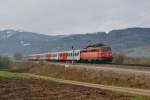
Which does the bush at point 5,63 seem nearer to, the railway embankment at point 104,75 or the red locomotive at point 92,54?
the red locomotive at point 92,54

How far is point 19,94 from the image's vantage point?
32.0 metres

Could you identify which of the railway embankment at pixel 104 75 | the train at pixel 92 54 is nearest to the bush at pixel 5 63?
the train at pixel 92 54

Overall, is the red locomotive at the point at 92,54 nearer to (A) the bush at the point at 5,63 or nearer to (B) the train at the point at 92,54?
(B) the train at the point at 92,54

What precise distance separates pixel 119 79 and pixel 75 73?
18922mm

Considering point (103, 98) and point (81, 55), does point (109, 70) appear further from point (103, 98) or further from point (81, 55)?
point (81, 55)

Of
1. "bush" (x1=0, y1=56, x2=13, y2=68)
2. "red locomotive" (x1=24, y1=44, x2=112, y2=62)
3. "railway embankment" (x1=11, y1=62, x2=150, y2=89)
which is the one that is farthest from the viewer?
"bush" (x1=0, y1=56, x2=13, y2=68)

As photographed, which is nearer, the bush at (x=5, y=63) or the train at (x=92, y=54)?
the train at (x=92, y=54)

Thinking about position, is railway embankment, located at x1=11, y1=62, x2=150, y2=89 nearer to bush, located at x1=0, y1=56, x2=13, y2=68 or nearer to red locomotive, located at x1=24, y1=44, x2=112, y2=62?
red locomotive, located at x1=24, y1=44, x2=112, y2=62

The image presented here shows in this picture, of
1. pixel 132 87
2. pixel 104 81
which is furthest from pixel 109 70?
pixel 132 87

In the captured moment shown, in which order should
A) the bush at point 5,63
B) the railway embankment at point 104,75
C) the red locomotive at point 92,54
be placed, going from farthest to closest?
1. the bush at point 5,63
2. the red locomotive at point 92,54
3. the railway embankment at point 104,75

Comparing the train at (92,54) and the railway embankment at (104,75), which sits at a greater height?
the train at (92,54)

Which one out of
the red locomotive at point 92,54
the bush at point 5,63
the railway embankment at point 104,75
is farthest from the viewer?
the bush at point 5,63

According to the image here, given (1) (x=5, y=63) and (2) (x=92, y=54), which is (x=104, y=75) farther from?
(1) (x=5, y=63)

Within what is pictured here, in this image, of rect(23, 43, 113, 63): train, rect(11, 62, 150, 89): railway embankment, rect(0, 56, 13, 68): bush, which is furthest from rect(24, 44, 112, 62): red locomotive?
rect(0, 56, 13, 68): bush
